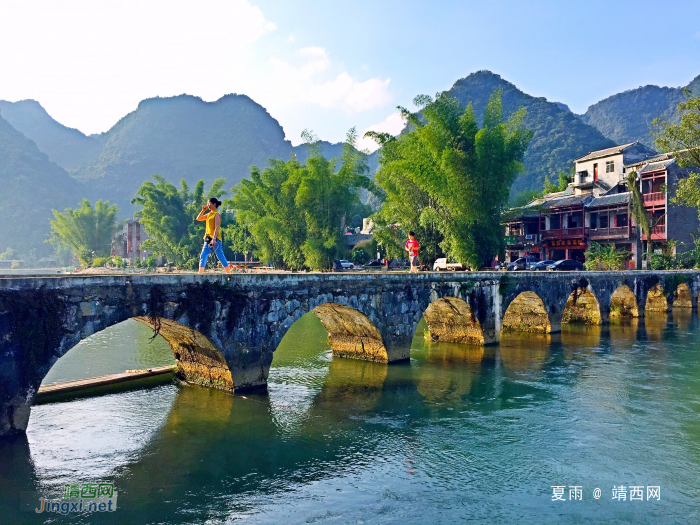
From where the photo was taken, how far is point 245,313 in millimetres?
16484

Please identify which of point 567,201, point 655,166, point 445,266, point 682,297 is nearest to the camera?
point 445,266

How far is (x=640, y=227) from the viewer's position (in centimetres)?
4859

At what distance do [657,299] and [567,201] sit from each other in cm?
1718

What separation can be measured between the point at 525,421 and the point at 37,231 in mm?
145923

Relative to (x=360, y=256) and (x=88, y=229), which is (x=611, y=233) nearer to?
(x=360, y=256)

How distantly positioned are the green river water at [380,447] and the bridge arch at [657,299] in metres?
19.7

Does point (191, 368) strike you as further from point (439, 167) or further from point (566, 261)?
point (566, 261)

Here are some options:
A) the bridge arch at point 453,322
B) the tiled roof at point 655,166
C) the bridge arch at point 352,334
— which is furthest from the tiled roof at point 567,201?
the bridge arch at point 352,334

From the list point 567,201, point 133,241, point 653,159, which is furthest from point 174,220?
point 653,159

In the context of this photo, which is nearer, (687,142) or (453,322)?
(453,322)

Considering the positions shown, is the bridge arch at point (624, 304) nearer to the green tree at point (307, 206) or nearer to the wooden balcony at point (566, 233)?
the wooden balcony at point (566, 233)

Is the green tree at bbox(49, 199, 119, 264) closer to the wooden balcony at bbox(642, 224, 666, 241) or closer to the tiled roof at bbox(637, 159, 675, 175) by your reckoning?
the tiled roof at bbox(637, 159, 675, 175)

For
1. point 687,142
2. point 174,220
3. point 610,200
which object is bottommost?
point 174,220

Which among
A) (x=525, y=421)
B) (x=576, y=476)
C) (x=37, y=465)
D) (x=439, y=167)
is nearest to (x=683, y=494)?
(x=576, y=476)
